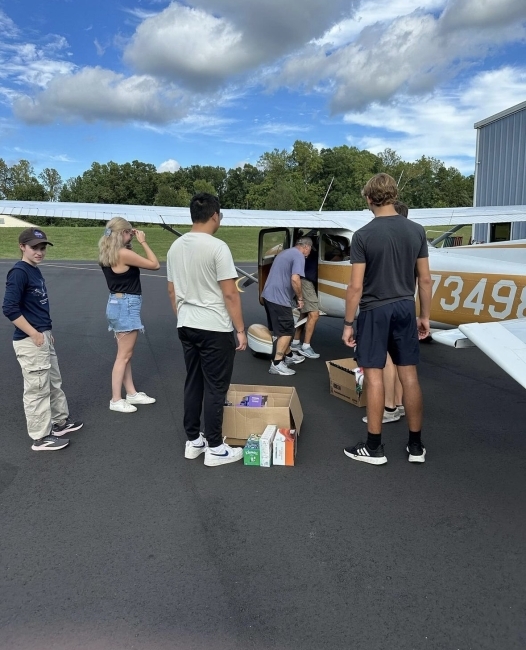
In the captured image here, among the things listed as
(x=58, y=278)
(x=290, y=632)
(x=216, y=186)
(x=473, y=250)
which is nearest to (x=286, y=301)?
(x=473, y=250)

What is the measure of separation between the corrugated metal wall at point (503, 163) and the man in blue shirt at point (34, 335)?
14492 mm

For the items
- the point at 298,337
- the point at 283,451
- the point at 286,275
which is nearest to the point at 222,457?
the point at 283,451

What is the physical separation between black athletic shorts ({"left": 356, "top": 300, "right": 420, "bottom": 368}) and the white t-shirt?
953 mm

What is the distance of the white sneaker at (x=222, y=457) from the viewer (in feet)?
11.7

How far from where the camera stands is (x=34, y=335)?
3607 millimetres

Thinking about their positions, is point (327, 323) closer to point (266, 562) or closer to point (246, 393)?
point (246, 393)

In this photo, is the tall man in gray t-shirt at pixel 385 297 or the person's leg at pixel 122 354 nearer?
the tall man in gray t-shirt at pixel 385 297

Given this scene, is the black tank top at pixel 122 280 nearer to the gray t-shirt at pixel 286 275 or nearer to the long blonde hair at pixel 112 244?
the long blonde hair at pixel 112 244

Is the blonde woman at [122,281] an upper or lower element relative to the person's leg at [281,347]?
upper

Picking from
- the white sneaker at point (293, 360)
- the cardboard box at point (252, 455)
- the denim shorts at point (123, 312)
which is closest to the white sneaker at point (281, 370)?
the white sneaker at point (293, 360)

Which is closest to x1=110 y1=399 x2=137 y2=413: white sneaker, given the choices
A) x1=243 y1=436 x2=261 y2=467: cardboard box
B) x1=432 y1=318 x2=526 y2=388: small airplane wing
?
x1=243 y1=436 x2=261 y2=467: cardboard box

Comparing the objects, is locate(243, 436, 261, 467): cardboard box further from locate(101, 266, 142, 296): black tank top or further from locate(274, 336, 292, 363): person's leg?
locate(274, 336, 292, 363): person's leg

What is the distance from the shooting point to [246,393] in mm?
4270

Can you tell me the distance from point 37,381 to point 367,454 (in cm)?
257
